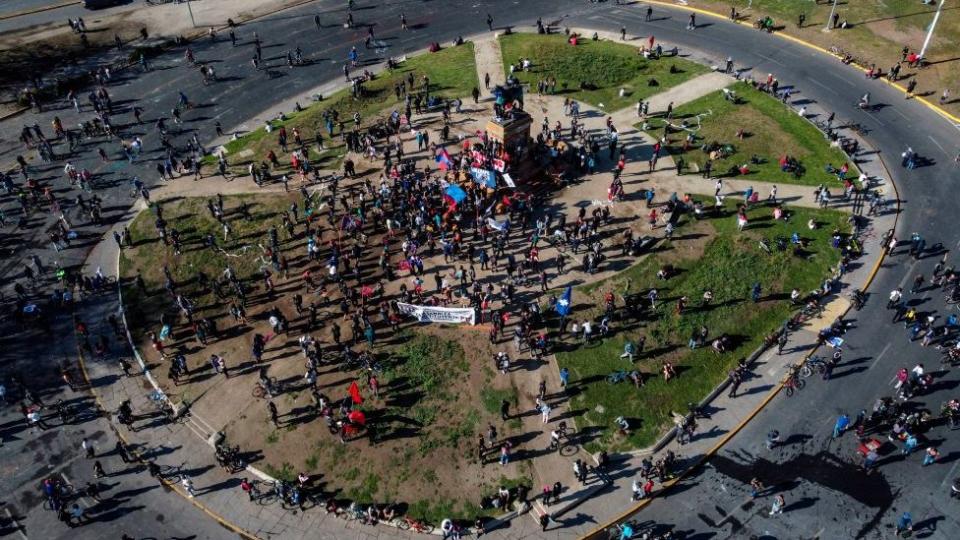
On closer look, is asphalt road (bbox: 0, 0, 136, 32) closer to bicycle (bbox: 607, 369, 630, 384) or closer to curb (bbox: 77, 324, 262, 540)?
curb (bbox: 77, 324, 262, 540)

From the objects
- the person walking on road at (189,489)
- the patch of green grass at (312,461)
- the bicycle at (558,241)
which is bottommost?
the person walking on road at (189,489)

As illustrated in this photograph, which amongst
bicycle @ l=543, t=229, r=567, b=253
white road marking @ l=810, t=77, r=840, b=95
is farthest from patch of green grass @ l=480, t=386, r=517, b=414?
white road marking @ l=810, t=77, r=840, b=95

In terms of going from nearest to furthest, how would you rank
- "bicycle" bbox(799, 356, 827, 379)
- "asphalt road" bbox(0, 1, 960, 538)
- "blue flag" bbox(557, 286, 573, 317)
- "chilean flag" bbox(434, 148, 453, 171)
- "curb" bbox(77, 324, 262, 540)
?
"curb" bbox(77, 324, 262, 540), "asphalt road" bbox(0, 1, 960, 538), "bicycle" bbox(799, 356, 827, 379), "blue flag" bbox(557, 286, 573, 317), "chilean flag" bbox(434, 148, 453, 171)

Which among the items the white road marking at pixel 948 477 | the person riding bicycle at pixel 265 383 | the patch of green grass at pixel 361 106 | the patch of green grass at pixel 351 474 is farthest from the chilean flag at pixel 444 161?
the white road marking at pixel 948 477

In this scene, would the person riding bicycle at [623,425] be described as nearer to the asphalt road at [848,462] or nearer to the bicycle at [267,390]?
the asphalt road at [848,462]

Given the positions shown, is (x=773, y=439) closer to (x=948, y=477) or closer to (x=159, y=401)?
(x=948, y=477)

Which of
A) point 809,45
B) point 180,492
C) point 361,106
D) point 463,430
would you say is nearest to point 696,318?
point 463,430
